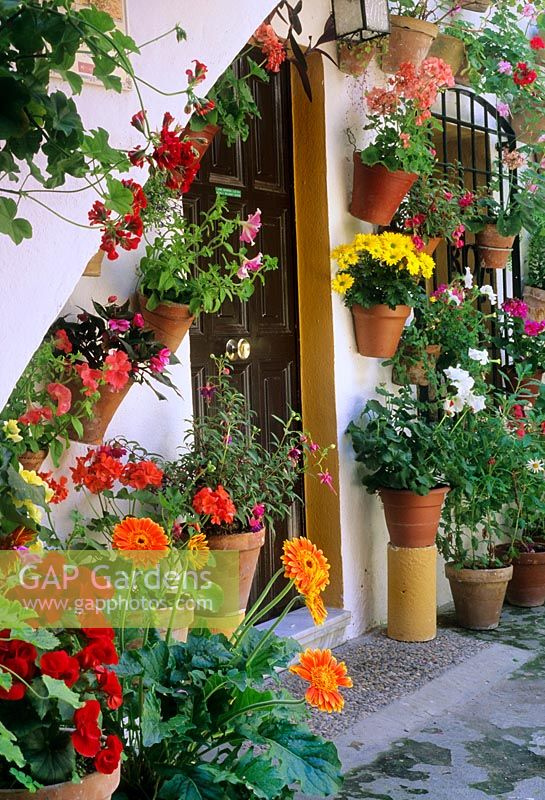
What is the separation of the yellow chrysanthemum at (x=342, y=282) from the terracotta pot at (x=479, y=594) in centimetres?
154

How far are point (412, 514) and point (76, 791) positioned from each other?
9.37 ft

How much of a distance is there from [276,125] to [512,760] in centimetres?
299

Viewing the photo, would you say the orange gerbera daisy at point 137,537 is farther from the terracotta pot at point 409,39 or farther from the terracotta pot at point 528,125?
the terracotta pot at point 528,125

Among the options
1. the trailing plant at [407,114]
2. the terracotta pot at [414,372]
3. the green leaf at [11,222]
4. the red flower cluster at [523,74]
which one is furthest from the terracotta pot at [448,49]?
the green leaf at [11,222]

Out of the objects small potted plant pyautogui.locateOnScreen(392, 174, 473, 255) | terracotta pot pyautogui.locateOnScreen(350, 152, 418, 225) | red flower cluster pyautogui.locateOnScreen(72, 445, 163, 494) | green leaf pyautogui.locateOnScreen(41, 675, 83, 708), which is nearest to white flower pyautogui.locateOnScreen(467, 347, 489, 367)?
small potted plant pyautogui.locateOnScreen(392, 174, 473, 255)

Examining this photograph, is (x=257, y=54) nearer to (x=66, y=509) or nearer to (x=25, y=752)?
(x=66, y=509)

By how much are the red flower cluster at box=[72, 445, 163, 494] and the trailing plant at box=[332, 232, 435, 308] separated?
177 centimetres

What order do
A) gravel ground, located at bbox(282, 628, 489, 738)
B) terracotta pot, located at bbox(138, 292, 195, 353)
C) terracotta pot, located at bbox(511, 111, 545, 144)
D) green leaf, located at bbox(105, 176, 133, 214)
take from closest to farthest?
green leaf, located at bbox(105, 176, 133, 214)
terracotta pot, located at bbox(138, 292, 195, 353)
gravel ground, located at bbox(282, 628, 489, 738)
terracotta pot, located at bbox(511, 111, 545, 144)

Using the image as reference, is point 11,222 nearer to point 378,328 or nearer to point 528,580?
point 378,328

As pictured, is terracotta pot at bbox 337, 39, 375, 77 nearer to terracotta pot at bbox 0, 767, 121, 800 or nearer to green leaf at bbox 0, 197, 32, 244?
green leaf at bbox 0, 197, 32, 244

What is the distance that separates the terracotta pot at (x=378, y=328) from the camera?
475 cm

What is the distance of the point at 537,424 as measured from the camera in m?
5.35

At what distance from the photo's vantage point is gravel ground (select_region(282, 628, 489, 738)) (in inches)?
156

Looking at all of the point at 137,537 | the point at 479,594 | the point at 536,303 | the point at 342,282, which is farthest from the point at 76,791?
the point at 536,303
